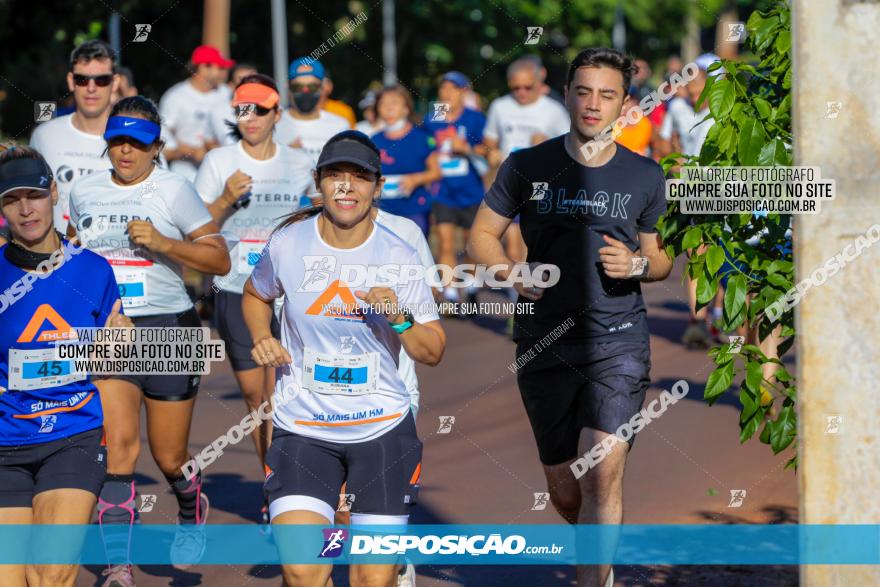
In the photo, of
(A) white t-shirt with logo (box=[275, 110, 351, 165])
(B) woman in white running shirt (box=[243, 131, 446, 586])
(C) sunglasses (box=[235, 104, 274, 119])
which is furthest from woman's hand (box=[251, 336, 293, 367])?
(A) white t-shirt with logo (box=[275, 110, 351, 165])

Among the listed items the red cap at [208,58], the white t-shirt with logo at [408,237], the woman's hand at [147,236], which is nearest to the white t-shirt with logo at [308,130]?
the woman's hand at [147,236]

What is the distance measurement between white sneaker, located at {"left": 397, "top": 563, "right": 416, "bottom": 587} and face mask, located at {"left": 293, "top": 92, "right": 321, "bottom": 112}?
399 centimetres

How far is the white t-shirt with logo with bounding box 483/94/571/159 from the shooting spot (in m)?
14.2

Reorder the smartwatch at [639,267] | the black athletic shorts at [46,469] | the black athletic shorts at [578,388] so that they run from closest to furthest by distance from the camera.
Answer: the black athletic shorts at [46,469]
the smartwatch at [639,267]
the black athletic shorts at [578,388]

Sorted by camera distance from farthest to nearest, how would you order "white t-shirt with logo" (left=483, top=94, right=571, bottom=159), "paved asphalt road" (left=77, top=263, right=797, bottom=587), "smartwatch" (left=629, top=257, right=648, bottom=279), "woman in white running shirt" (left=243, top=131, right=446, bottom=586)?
"white t-shirt with logo" (left=483, top=94, right=571, bottom=159) < "paved asphalt road" (left=77, top=263, right=797, bottom=587) < "smartwatch" (left=629, top=257, right=648, bottom=279) < "woman in white running shirt" (left=243, top=131, right=446, bottom=586)

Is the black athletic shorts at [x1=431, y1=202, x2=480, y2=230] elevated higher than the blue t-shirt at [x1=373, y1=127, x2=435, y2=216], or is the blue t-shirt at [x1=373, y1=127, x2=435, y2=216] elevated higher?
the blue t-shirt at [x1=373, y1=127, x2=435, y2=216]

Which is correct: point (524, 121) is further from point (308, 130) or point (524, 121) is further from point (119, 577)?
point (119, 577)

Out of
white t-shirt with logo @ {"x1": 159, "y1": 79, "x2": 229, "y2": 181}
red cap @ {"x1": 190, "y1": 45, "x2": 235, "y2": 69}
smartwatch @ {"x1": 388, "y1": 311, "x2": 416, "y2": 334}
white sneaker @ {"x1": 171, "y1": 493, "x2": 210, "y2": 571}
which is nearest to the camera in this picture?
smartwatch @ {"x1": 388, "y1": 311, "x2": 416, "y2": 334}

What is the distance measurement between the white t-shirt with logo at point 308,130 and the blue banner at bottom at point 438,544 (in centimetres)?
283

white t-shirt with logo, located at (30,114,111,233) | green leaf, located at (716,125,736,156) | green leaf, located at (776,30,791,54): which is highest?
green leaf, located at (776,30,791,54)

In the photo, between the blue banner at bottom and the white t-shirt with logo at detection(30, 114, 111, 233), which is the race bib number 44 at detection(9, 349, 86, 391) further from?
the white t-shirt with logo at detection(30, 114, 111, 233)

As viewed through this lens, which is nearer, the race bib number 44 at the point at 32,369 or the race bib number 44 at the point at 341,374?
the race bib number 44 at the point at 341,374

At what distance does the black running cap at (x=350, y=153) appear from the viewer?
200 inches

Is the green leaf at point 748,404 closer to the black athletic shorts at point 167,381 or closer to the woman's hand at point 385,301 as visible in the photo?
the woman's hand at point 385,301
